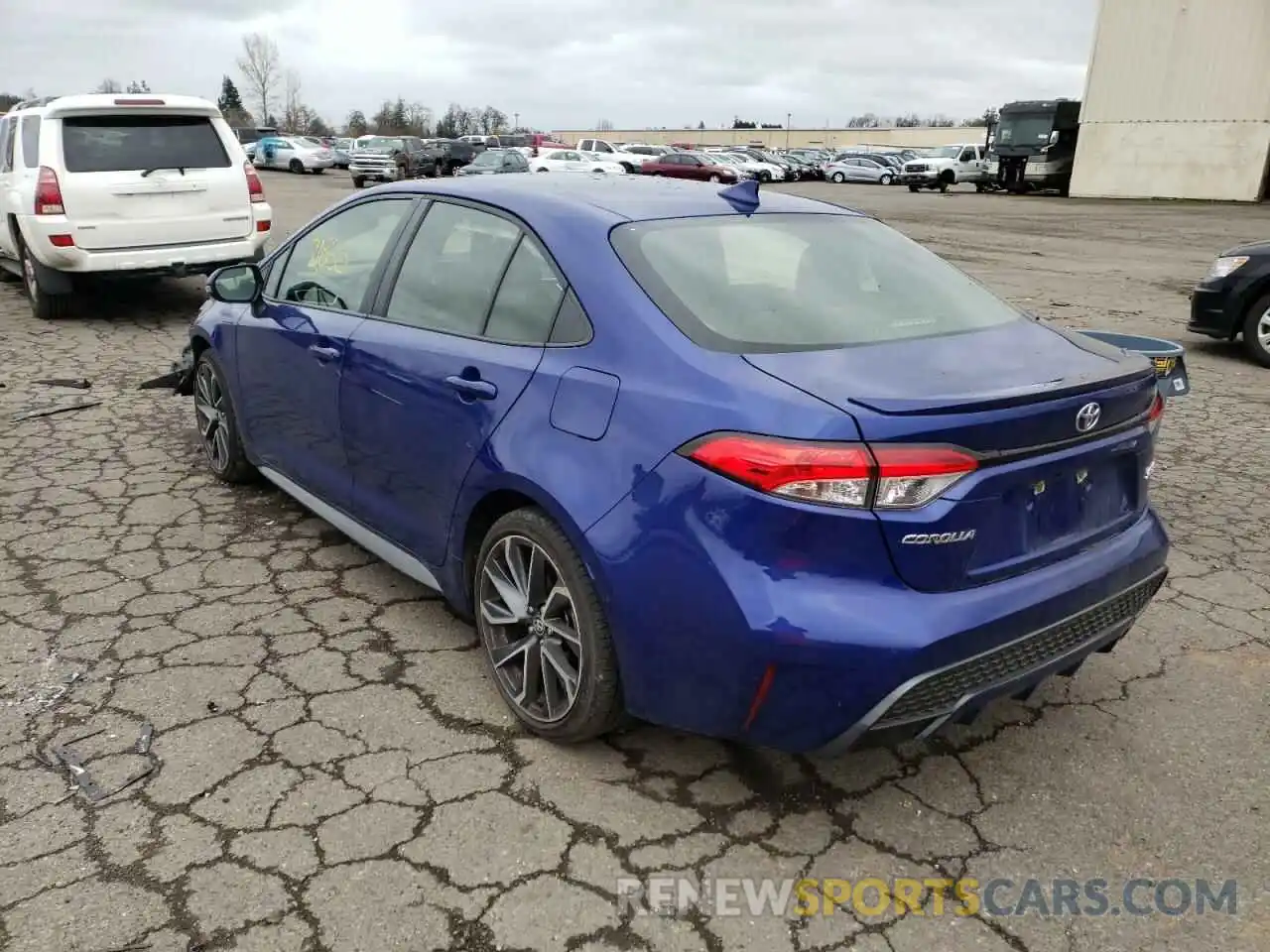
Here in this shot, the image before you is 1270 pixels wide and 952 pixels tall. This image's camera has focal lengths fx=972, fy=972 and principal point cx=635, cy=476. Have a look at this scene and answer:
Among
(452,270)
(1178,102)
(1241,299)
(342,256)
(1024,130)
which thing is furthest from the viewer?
(1024,130)

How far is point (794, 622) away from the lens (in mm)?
2174

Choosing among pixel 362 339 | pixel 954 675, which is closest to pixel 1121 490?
pixel 954 675

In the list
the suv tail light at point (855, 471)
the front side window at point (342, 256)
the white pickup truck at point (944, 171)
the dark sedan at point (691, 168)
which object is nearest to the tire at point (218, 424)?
the front side window at point (342, 256)

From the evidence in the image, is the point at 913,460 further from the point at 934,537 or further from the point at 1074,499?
the point at 1074,499

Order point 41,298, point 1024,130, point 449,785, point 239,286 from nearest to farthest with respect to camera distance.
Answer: point 449,785 < point 239,286 < point 41,298 < point 1024,130

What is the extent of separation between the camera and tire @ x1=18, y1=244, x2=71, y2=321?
30.2 ft

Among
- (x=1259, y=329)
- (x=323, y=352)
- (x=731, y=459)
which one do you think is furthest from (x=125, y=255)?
(x=1259, y=329)

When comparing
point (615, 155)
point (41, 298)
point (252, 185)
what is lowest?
point (41, 298)

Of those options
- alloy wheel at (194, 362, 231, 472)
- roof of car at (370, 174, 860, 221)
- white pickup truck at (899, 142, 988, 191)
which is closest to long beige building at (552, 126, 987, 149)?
white pickup truck at (899, 142, 988, 191)

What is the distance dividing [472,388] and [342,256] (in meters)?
1.35

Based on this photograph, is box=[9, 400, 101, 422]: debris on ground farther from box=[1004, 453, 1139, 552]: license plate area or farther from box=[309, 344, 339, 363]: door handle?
box=[1004, 453, 1139, 552]: license plate area

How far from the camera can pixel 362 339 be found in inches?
137

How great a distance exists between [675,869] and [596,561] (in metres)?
0.79

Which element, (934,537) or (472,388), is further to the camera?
(472,388)
